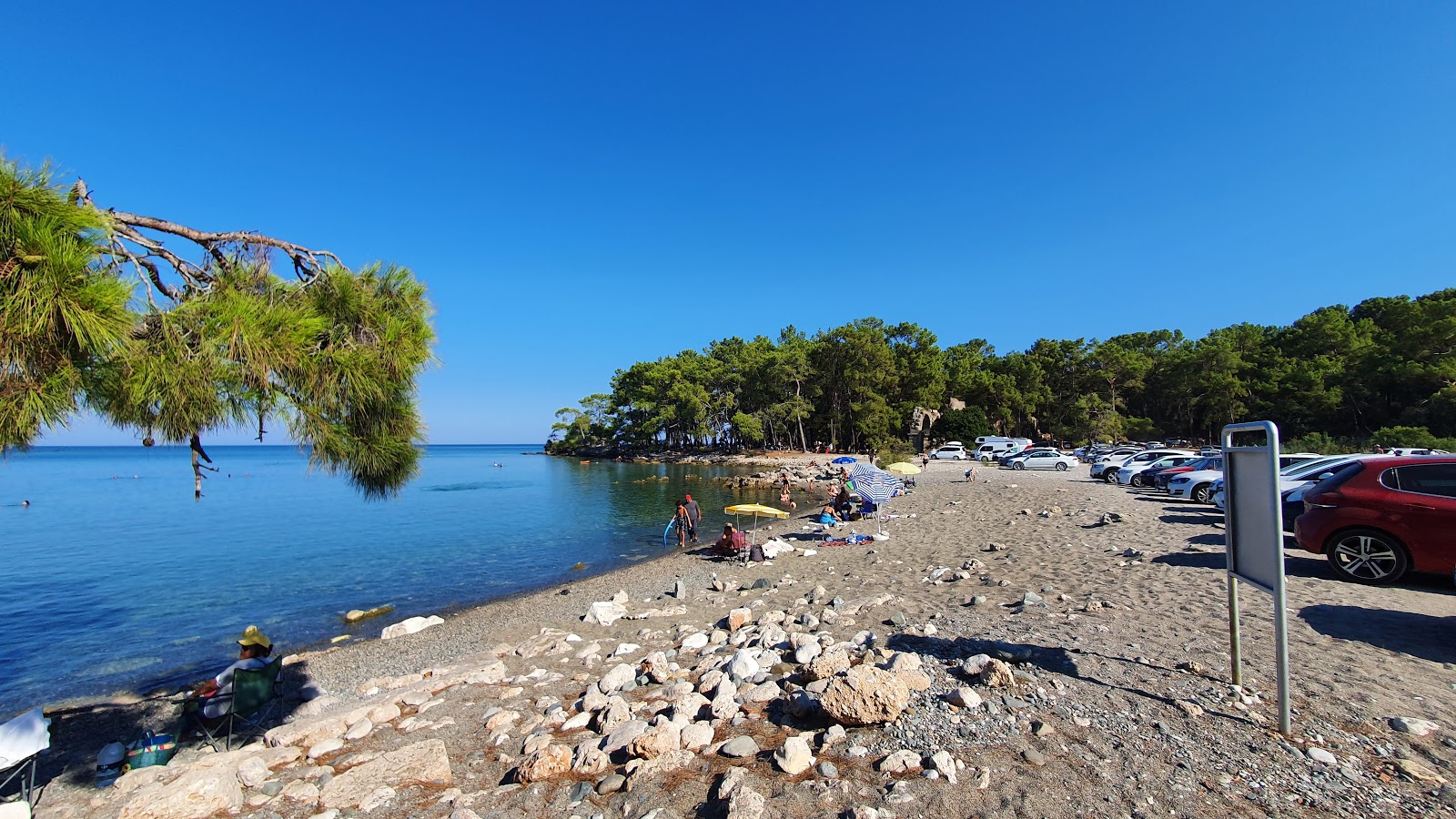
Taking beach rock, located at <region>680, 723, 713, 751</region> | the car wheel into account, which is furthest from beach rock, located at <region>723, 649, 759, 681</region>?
the car wheel

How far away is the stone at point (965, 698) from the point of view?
4.93 metres

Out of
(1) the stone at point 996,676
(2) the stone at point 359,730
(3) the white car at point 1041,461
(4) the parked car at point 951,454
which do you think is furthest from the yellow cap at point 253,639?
(4) the parked car at point 951,454

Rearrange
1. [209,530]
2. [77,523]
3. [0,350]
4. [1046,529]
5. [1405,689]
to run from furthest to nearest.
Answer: [77,523] → [209,530] → [1046,529] → [1405,689] → [0,350]

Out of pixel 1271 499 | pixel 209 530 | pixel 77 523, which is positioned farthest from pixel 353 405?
pixel 77 523

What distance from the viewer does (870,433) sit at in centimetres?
6372

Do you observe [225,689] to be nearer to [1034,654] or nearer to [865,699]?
[865,699]

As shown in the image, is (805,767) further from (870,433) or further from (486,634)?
(870,433)

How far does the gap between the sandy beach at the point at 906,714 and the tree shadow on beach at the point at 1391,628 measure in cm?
4

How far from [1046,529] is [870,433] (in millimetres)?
48940

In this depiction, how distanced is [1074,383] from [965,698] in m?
71.6

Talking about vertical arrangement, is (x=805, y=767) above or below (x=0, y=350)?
below

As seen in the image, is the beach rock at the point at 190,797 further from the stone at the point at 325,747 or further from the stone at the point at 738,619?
the stone at the point at 738,619

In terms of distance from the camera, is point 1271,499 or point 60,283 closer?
point 60,283

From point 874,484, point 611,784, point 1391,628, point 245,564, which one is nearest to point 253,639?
point 611,784
